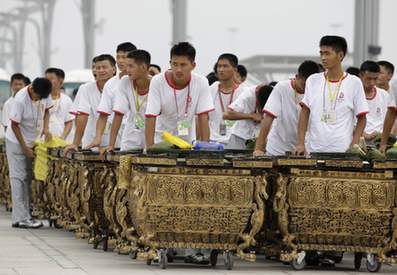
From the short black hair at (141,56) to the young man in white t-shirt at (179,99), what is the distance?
80cm

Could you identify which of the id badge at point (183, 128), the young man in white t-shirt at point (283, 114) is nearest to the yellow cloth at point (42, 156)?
the young man in white t-shirt at point (283, 114)

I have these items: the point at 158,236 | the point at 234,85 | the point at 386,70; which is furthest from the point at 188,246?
the point at 386,70

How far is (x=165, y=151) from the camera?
12.6 meters

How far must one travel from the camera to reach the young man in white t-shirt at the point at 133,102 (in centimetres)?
1460

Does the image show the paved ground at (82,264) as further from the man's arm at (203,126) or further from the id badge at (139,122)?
the id badge at (139,122)

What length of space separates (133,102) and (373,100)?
3.42m

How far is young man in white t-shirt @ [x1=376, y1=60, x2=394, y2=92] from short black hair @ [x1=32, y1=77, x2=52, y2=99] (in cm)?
423

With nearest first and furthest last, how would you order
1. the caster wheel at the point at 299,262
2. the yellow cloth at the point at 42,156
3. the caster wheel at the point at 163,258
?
the caster wheel at the point at 163,258
the caster wheel at the point at 299,262
the yellow cloth at the point at 42,156

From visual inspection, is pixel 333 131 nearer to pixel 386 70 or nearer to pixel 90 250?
pixel 90 250

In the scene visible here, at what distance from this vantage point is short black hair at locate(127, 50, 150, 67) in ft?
47.6

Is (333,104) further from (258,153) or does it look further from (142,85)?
(142,85)

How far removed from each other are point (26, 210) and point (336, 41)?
6039mm

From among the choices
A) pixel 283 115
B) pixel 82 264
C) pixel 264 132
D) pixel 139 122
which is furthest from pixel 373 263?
pixel 139 122

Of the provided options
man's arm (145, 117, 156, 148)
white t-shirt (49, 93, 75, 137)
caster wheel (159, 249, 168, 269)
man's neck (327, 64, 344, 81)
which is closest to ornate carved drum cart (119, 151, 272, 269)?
caster wheel (159, 249, 168, 269)
